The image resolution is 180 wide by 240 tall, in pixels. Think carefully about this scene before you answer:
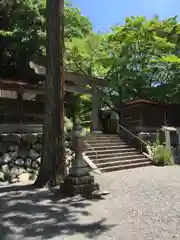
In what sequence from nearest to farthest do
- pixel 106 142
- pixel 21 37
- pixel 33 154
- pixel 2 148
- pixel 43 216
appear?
pixel 43 216 → pixel 2 148 → pixel 33 154 → pixel 106 142 → pixel 21 37

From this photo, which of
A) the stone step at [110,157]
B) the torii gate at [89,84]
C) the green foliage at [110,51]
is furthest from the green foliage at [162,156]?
the green foliage at [110,51]

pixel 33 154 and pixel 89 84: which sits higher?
pixel 89 84

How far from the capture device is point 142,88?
18.6 metres

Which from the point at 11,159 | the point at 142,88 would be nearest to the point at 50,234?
the point at 11,159

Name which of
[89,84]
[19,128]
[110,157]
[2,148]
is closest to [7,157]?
[2,148]

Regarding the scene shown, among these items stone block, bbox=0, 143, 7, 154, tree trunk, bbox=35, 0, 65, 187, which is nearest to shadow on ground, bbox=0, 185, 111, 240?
tree trunk, bbox=35, 0, 65, 187

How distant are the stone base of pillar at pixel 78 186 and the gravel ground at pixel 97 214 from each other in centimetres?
27

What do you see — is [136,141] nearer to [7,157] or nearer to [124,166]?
[124,166]

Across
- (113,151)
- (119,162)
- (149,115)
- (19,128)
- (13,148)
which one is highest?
(149,115)

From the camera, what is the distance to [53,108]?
7594mm

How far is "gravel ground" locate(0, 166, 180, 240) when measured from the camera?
4390 mm

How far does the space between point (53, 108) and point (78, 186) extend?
89.9 inches

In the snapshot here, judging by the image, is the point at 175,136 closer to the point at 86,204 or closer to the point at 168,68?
the point at 168,68

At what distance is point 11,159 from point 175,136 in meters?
9.88
